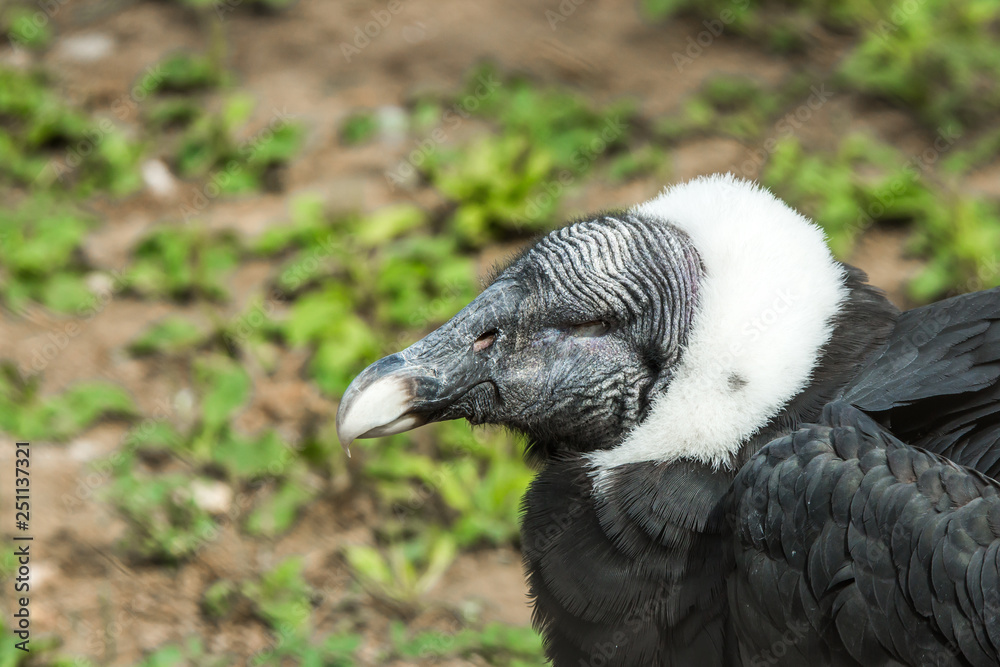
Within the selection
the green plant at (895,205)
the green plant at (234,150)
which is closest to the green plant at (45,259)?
the green plant at (234,150)

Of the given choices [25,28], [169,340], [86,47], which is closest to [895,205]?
[169,340]

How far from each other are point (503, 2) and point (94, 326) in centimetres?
400

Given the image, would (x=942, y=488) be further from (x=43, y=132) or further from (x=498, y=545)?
(x=43, y=132)

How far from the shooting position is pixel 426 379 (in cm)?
285

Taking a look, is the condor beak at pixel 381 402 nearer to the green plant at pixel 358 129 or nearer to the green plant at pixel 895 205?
the green plant at pixel 895 205

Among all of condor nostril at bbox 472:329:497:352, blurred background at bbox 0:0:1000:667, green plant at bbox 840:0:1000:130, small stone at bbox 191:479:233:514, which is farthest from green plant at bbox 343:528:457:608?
green plant at bbox 840:0:1000:130

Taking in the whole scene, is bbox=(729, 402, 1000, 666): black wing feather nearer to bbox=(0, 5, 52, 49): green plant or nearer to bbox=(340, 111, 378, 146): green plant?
bbox=(340, 111, 378, 146): green plant

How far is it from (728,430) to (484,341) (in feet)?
2.40

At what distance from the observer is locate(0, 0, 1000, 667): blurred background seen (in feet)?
14.3

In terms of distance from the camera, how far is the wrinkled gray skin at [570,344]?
2.86 m

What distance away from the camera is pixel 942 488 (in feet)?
7.63

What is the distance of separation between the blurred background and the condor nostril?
152 cm

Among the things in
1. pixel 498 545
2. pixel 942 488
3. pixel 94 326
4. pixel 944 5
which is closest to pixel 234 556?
pixel 498 545

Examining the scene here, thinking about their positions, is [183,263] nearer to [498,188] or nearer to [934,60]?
[498,188]
